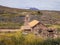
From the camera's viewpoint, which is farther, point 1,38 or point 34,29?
point 34,29

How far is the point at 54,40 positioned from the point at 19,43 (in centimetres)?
293

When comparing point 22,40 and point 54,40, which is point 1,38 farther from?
point 54,40

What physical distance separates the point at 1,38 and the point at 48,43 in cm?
375

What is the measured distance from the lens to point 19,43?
21.7m

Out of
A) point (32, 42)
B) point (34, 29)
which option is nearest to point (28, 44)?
point (32, 42)

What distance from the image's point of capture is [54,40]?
2258cm

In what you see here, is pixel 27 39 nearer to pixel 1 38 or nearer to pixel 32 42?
pixel 32 42

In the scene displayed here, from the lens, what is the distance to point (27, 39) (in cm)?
2241

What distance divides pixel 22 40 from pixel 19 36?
1.84 ft

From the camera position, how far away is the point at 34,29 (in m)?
37.7

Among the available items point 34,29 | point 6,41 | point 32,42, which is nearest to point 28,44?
point 32,42

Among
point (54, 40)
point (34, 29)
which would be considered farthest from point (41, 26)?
point (54, 40)

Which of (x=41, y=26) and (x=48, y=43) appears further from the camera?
(x=41, y=26)

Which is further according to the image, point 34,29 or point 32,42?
point 34,29
